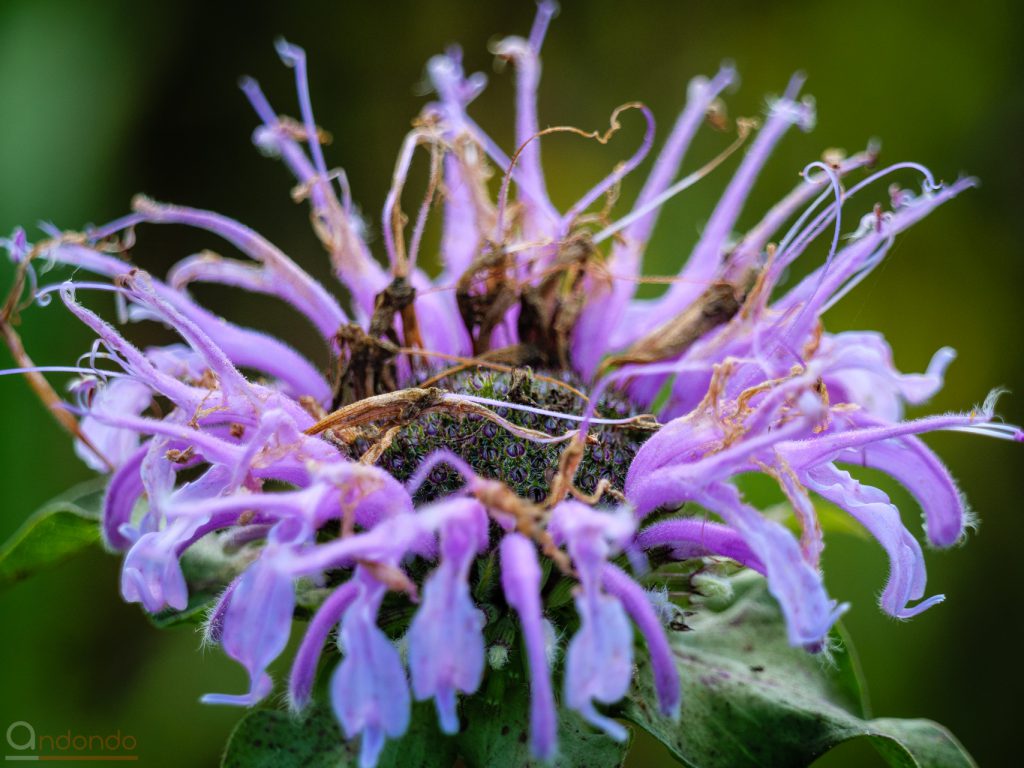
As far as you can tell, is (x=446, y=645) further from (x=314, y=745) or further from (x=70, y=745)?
(x=70, y=745)

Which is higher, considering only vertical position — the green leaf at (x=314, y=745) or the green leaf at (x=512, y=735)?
the green leaf at (x=512, y=735)

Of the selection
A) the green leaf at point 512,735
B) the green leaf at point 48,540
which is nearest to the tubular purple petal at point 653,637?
the green leaf at point 512,735

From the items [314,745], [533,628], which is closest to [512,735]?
[314,745]

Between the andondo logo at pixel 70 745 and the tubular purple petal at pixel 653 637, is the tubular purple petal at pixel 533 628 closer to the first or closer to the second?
the tubular purple petal at pixel 653 637

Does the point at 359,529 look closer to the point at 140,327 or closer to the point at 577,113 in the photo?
the point at 140,327

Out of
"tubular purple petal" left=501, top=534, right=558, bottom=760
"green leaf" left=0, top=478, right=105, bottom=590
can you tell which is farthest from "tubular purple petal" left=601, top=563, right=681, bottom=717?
"green leaf" left=0, top=478, right=105, bottom=590

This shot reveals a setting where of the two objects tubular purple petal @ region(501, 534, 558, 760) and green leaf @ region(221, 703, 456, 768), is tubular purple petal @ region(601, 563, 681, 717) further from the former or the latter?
green leaf @ region(221, 703, 456, 768)
